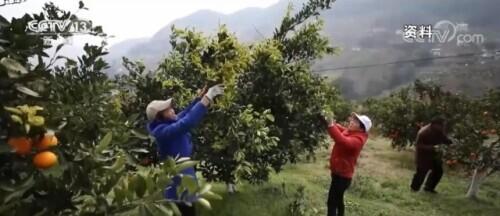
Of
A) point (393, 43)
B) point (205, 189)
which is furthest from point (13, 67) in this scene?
point (393, 43)

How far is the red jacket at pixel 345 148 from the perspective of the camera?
15.6 feet

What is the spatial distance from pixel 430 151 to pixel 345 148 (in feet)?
10.9

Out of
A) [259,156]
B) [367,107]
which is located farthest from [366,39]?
[259,156]

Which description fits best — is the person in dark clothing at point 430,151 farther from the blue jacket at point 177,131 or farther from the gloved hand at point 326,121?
the blue jacket at point 177,131

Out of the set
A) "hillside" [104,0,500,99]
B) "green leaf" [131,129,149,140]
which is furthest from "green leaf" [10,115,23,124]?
"hillside" [104,0,500,99]

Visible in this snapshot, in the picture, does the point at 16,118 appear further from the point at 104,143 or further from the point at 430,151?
the point at 430,151

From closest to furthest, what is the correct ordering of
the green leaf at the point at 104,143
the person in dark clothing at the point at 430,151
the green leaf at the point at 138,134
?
the green leaf at the point at 104,143, the green leaf at the point at 138,134, the person in dark clothing at the point at 430,151

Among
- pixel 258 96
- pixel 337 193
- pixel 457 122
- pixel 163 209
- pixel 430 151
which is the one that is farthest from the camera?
pixel 457 122

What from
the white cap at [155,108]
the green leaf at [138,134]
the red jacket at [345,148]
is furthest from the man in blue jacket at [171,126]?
the red jacket at [345,148]

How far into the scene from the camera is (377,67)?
20906 mm

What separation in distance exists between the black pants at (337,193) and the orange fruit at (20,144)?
160 inches

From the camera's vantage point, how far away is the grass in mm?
5910

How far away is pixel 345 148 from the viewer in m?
4.82

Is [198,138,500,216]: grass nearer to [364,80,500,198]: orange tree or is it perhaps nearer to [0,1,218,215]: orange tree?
[364,80,500,198]: orange tree
